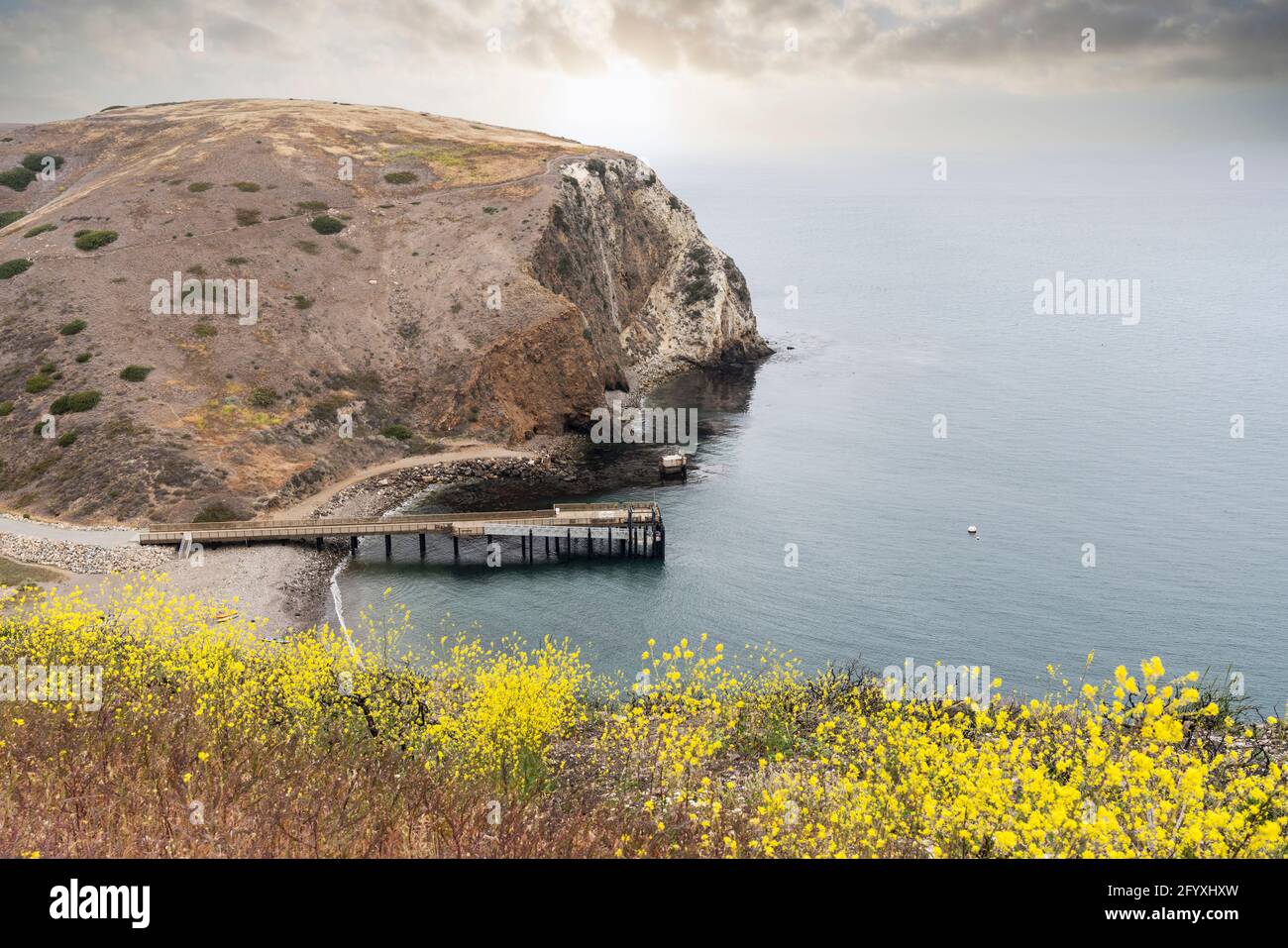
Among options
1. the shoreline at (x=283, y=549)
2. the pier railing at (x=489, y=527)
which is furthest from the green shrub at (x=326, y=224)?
the pier railing at (x=489, y=527)

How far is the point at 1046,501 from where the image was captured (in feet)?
270

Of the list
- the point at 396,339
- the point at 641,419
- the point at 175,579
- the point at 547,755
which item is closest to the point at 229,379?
the point at 396,339

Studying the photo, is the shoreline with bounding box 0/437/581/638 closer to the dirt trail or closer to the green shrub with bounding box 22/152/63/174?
the dirt trail

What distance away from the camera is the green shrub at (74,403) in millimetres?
83500

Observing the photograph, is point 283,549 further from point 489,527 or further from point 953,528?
point 953,528

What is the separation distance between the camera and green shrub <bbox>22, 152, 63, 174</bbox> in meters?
140

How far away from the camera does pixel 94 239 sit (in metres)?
104

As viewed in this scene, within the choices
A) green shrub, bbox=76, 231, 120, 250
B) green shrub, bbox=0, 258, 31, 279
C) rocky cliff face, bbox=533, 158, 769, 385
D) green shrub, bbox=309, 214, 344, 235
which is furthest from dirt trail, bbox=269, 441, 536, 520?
green shrub, bbox=0, 258, 31, 279

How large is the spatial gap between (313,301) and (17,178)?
218 ft

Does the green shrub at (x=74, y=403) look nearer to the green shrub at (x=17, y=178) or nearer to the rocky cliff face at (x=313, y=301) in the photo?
the rocky cliff face at (x=313, y=301)

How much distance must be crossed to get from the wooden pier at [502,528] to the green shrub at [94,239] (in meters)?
47.6

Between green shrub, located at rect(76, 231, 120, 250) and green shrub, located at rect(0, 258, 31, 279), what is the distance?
17.5 feet

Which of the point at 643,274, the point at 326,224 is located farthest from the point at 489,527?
the point at 643,274

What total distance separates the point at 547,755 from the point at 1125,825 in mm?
20153
